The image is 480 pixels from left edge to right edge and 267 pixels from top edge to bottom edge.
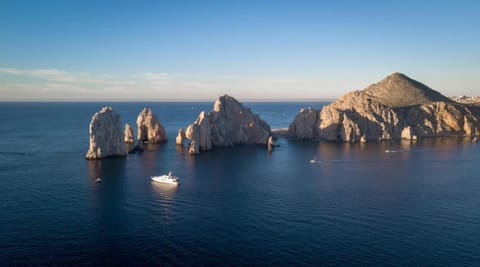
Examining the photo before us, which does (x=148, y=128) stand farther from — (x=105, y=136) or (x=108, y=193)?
(x=108, y=193)

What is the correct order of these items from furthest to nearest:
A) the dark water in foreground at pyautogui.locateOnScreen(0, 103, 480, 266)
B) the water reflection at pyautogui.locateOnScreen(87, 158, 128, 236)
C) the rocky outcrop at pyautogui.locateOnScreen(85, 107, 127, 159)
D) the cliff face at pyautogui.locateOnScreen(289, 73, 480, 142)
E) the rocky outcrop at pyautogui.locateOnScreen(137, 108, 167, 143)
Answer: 1. the cliff face at pyautogui.locateOnScreen(289, 73, 480, 142)
2. the rocky outcrop at pyautogui.locateOnScreen(137, 108, 167, 143)
3. the rocky outcrop at pyautogui.locateOnScreen(85, 107, 127, 159)
4. the water reflection at pyautogui.locateOnScreen(87, 158, 128, 236)
5. the dark water in foreground at pyautogui.locateOnScreen(0, 103, 480, 266)

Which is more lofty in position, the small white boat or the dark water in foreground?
the small white boat

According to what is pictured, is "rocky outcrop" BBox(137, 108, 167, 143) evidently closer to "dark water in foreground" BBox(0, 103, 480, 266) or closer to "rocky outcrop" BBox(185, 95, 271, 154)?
"rocky outcrop" BBox(185, 95, 271, 154)

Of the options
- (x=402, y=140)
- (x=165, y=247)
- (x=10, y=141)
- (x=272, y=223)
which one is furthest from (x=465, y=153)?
(x=10, y=141)

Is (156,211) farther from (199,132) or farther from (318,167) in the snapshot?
(199,132)

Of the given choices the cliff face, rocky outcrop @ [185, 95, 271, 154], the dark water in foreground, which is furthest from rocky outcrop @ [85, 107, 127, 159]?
the cliff face

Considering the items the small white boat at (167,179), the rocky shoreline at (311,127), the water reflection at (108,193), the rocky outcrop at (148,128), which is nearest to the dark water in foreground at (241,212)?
the water reflection at (108,193)

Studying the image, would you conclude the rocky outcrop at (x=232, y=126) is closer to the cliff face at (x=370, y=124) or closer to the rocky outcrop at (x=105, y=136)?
the cliff face at (x=370, y=124)
